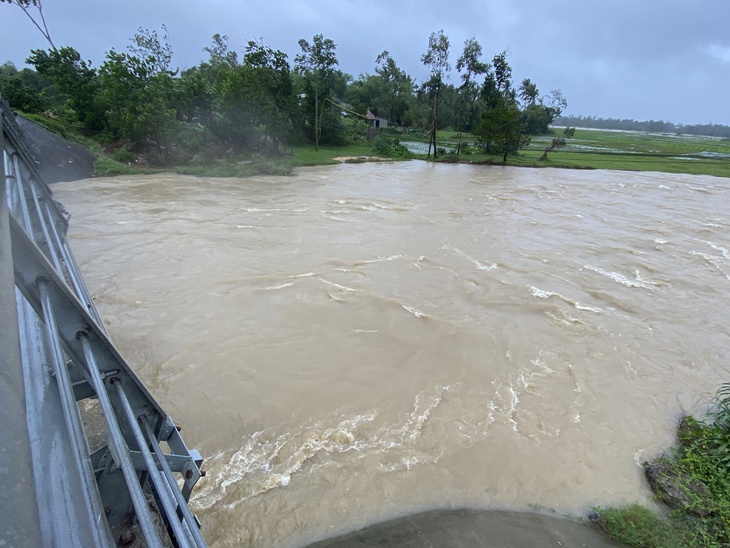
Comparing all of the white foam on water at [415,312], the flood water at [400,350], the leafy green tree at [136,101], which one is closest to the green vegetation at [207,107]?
the leafy green tree at [136,101]

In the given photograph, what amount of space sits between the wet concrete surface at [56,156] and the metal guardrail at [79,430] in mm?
18851

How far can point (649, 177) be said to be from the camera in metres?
27.3

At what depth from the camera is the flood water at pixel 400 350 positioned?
4.23m

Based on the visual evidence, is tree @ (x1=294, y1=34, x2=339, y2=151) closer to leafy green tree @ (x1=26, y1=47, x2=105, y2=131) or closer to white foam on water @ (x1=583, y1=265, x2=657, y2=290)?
leafy green tree @ (x1=26, y1=47, x2=105, y2=131)

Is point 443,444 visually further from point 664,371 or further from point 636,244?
point 636,244

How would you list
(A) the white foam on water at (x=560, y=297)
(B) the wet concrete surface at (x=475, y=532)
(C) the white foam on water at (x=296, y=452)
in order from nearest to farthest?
(B) the wet concrete surface at (x=475, y=532) < (C) the white foam on water at (x=296, y=452) < (A) the white foam on water at (x=560, y=297)

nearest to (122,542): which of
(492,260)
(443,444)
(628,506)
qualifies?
(443,444)

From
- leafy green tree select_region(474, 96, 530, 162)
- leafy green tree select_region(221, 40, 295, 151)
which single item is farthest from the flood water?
leafy green tree select_region(474, 96, 530, 162)

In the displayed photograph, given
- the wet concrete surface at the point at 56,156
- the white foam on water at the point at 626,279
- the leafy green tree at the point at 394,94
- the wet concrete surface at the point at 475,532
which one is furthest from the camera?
the leafy green tree at the point at 394,94

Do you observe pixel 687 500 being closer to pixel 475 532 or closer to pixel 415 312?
pixel 475 532

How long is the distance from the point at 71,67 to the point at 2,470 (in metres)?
33.5

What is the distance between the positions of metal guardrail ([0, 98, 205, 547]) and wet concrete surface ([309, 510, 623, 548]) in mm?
2240

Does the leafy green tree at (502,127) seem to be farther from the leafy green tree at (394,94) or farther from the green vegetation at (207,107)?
the leafy green tree at (394,94)

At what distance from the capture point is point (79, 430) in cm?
118
